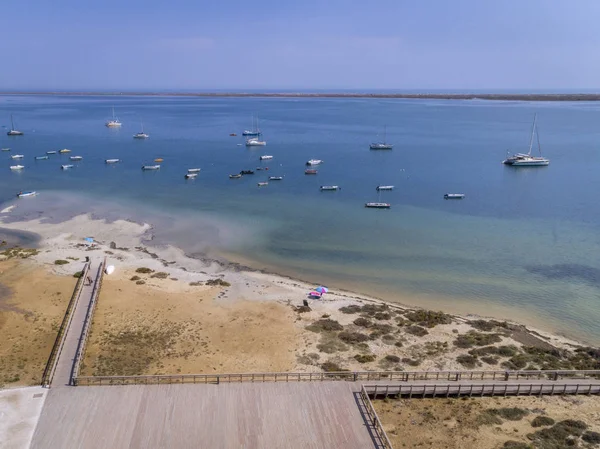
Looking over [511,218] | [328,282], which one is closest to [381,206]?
[511,218]

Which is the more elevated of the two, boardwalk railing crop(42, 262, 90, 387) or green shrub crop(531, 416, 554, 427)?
boardwalk railing crop(42, 262, 90, 387)

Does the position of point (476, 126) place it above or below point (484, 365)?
above

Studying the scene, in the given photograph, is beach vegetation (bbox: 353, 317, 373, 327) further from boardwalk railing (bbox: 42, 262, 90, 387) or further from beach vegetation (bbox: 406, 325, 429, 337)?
boardwalk railing (bbox: 42, 262, 90, 387)

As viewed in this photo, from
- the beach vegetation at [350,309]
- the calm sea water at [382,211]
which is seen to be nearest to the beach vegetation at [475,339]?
the calm sea water at [382,211]

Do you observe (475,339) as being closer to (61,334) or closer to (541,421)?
(541,421)

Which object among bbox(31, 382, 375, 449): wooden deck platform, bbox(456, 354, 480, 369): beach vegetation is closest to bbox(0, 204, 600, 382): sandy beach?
bbox(456, 354, 480, 369): beach vegetation

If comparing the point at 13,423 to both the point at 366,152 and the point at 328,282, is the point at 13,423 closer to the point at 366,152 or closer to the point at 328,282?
the point at 328,282

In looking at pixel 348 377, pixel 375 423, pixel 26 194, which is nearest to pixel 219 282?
pixel 348 377

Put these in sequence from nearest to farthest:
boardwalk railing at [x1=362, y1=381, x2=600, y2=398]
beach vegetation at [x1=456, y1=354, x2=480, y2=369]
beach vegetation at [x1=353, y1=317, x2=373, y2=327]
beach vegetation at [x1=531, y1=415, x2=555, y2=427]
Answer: beach vegetation at [x1=531, y1=415, x2=555, y2=427], boardwalk railing at [x1=362, y1=381, x2=600, y2=398], beach vegetation at [x1=456, y1=354, x2=480, y2=369], beach vegetation at [x1=353, y1=317, x2=373, y2=327]
